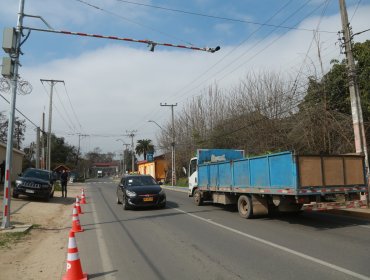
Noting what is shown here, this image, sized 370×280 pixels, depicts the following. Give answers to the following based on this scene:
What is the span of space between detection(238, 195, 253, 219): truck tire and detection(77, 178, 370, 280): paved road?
1.21 ft

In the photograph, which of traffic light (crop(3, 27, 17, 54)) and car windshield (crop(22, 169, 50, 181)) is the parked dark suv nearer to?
car windshield (crop(22, 169, 50, 181))

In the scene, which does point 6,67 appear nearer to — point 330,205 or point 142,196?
point 142,196

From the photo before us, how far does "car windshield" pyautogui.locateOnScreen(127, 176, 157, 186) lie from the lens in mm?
18750

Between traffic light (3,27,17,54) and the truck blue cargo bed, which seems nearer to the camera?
the truck blue cargo bed

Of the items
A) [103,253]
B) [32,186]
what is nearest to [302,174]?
[103,253]

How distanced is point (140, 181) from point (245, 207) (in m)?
6.23

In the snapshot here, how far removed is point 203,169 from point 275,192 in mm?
6801

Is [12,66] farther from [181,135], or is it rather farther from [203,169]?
[181,135]

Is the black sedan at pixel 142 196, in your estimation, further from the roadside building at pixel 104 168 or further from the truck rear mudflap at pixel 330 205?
the roadside building at pixel 104 168

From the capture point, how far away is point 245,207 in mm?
14430

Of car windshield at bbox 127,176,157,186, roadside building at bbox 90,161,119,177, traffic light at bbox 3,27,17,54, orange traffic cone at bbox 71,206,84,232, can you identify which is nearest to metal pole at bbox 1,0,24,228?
traffic light at bbox 3,27,17,54

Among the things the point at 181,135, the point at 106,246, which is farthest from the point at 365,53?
the point at 181,135

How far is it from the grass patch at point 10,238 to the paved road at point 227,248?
1534 mm

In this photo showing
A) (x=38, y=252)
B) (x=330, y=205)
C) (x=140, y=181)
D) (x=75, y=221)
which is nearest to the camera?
(x=38, y=252)
